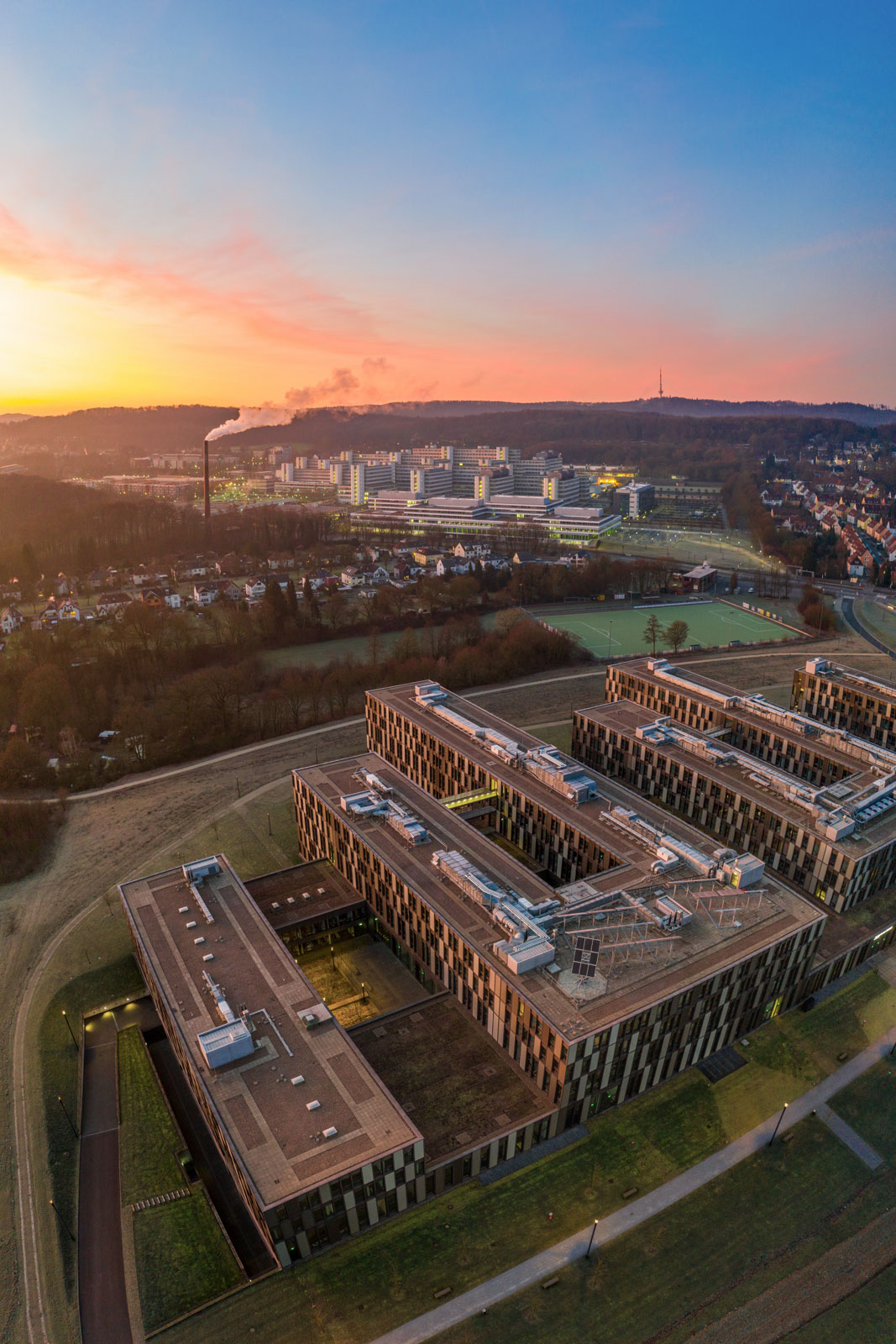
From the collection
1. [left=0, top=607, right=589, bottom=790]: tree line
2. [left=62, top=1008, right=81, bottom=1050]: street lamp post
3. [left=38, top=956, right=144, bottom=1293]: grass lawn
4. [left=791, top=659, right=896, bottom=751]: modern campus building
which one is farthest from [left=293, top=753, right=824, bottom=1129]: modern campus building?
[left=791, top=659, right=896, bottom=751]: modern campus building

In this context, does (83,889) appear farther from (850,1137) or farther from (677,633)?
(677,633)

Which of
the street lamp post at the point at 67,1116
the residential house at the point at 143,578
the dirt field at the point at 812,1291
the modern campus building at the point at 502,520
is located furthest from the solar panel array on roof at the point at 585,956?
the modern campus building at the point at 502,520

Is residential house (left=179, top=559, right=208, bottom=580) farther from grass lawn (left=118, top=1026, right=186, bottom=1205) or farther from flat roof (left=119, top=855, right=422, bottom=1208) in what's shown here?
grass lawn (left=118, top=1026, right=186, bottom=1205)

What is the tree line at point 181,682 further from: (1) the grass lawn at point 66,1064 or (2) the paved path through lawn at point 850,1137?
(2) the paved path through lawn at point 850,1137

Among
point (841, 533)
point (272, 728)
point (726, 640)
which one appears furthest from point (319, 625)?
point (841, 533)

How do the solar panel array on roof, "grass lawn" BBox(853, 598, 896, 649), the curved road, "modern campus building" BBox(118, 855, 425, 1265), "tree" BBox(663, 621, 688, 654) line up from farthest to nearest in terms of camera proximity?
"grass lawn" BBox(853, 598, 896, 649)
the curved road
"tree" BBox(663, 621, 688, 654)
the solar panel array on roof
"modern campus building" BBox(118, 855, 425, 1265)

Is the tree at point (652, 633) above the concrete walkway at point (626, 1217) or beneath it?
above
